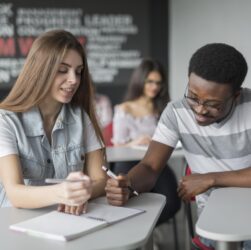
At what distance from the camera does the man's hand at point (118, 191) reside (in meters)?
1.72

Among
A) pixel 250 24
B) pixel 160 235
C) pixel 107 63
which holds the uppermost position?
pixel 250 24

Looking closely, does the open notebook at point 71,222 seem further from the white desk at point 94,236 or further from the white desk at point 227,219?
the white desk at point 227,219

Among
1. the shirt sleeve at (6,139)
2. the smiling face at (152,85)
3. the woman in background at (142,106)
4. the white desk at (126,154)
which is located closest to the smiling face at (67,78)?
the shirt sleeve at (6,139)

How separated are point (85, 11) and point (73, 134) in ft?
10.3

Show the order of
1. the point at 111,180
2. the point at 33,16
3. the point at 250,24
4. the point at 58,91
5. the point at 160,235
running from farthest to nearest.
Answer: the point at 33,16 → the point at 250,24 → the point at 160,235 → the point at 58,91 → the point at 111,180

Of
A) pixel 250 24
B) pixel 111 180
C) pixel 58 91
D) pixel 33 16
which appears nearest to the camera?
pixel 111 180

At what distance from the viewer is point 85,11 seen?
16.3ft

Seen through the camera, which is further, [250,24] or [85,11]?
[85,11]

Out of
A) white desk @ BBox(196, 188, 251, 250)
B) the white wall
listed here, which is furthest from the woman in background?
Result: white desk @ BBox(196, 188, 251, 250)

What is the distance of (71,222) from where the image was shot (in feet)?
4.91

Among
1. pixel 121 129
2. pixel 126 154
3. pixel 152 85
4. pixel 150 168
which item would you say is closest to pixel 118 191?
pixel 150 168

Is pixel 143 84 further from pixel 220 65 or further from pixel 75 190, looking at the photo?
pixel 75 190

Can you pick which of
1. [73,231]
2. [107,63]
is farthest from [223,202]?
[107,63]

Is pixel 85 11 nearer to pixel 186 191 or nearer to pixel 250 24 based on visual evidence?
pixel 250 24
